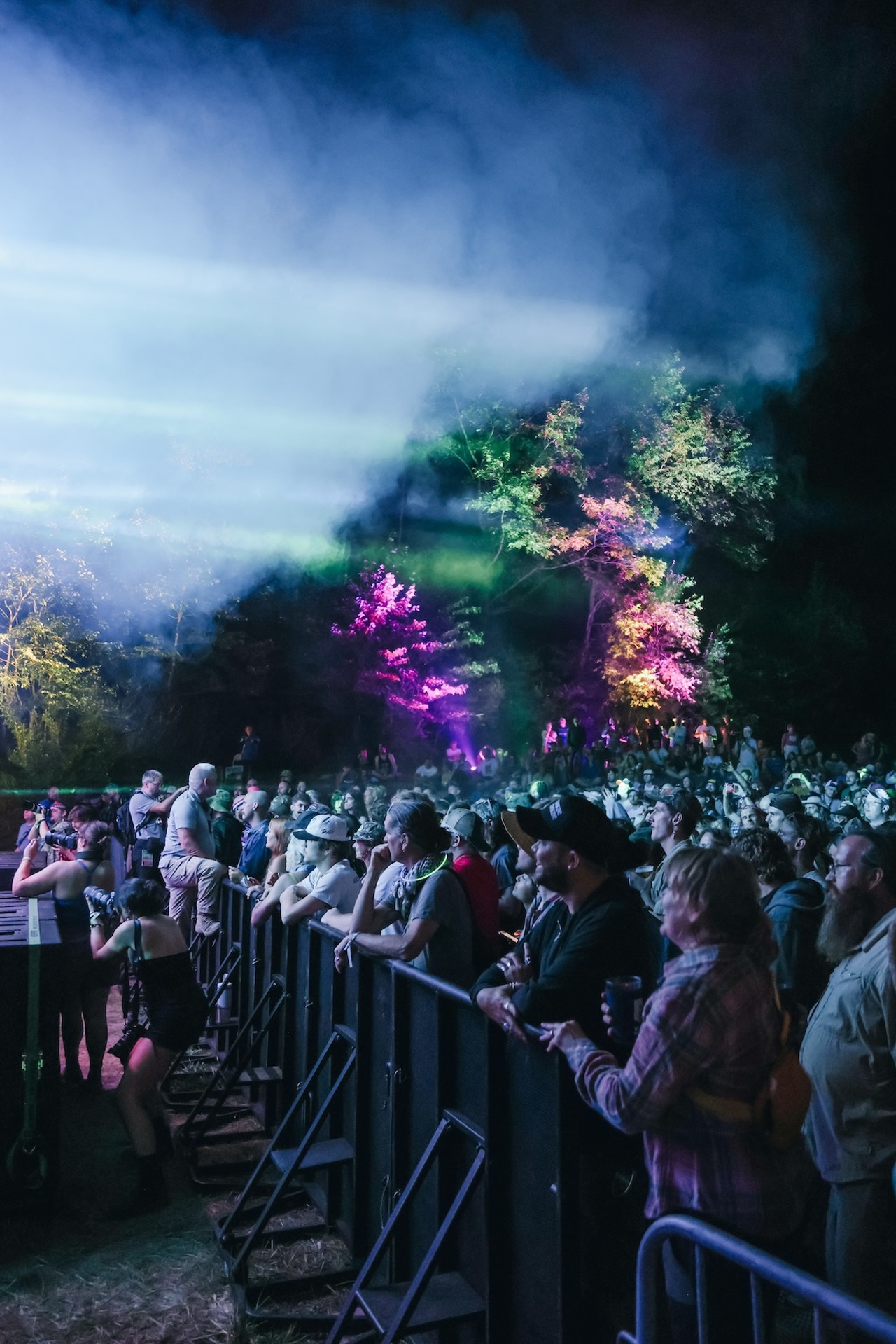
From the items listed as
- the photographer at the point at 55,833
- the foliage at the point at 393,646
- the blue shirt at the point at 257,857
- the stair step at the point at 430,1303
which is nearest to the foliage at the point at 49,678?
the foliage at the point at 393,646

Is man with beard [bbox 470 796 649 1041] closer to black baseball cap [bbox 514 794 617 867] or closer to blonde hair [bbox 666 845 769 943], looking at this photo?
black baseball cap [bbox 514 794 617 867]

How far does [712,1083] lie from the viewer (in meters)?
2.00

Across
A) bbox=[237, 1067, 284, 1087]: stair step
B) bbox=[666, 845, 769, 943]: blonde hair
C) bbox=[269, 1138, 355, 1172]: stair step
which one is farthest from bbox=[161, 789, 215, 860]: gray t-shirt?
bbox=[666, 845, 769, 943]: blonde hair

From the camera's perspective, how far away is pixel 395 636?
2388 centimetres

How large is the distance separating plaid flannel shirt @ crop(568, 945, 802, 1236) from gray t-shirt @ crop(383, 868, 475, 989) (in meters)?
1.88

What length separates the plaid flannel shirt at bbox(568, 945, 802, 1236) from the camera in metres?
1.97

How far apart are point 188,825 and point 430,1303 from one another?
5.21 meters

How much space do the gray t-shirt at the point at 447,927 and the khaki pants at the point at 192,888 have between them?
3.87 meters

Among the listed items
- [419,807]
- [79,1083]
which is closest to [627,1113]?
[419,807]

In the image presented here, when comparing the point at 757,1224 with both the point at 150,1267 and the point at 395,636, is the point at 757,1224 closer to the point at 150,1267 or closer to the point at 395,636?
the point at 150,1267

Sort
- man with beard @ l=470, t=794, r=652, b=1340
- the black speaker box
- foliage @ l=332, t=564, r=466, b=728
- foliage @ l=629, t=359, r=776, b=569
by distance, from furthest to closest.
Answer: foliage @ l=629, t=359, r=776, b=569 < foliage @ l=332, t=564, r=466, b=728 < the black speaker box < man with beard @ l=470, t=794, r=652, b=1340

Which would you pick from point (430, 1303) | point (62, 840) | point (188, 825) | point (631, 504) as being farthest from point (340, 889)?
point (631, 504)

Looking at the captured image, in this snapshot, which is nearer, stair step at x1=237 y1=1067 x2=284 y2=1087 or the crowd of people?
the crowd of people

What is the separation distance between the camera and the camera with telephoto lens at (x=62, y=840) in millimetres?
7910
